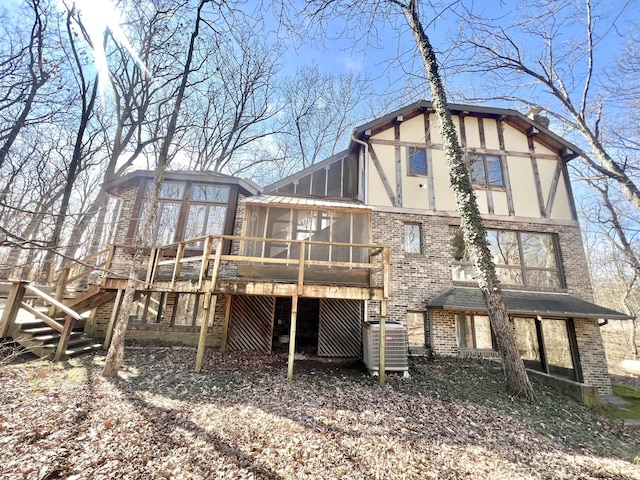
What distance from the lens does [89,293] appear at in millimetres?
7141

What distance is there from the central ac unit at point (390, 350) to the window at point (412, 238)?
3.50 m

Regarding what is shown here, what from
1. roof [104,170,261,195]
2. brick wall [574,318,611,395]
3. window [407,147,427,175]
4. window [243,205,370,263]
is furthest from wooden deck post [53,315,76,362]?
brick wall [574,318,611,395]

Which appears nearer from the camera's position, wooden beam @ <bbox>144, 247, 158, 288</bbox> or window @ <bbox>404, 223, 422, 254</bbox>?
wooden beam @ <bbox>144, 247, 158, 288</bbox>

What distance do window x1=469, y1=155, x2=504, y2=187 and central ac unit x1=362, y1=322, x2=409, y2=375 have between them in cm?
709

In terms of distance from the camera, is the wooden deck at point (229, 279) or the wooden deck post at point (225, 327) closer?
the wooden deck at point (229, 279)

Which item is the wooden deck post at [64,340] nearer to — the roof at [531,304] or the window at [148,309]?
the window at [148,309]

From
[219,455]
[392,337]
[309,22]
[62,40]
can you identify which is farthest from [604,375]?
[62,40]

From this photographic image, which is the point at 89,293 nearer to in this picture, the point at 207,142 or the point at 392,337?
the point at 392,337

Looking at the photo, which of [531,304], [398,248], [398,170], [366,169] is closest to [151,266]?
[398,248]

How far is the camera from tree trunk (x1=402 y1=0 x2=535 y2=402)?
5.78 m

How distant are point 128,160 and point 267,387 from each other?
13.3 meters

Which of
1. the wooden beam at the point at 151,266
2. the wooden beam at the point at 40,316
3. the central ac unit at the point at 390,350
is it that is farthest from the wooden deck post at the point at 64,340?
the central ac unit at the point at 390,350

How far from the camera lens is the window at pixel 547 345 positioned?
8555 millimetres

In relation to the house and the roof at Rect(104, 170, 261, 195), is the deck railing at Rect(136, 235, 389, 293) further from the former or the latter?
the roof at Rect(104, 170, 261, 195)
